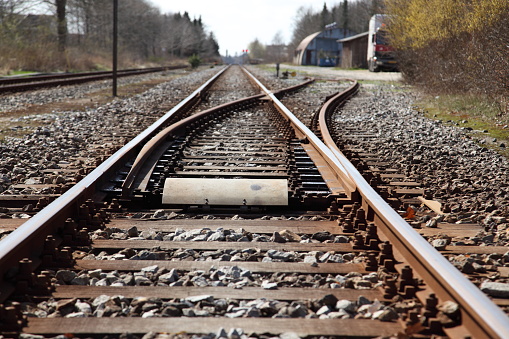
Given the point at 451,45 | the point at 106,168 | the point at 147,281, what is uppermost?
the point at 451,45

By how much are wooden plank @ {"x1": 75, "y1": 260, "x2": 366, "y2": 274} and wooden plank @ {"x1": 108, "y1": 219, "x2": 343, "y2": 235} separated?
59 cm

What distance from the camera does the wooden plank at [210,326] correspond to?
84.6 inches

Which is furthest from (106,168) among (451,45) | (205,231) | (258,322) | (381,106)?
(451,45)

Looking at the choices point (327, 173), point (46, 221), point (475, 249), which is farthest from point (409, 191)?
point (46, 221)

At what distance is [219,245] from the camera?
10.5 ft

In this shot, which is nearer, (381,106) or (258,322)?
(258,322)

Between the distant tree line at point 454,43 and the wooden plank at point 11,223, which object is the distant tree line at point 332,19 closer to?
the distant tree line at point 454,43

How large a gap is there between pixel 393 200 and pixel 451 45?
1244 centimetres

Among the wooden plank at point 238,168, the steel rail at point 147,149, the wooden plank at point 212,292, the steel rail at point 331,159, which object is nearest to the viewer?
the wooden plank at point 212,292

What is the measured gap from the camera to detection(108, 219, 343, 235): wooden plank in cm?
352

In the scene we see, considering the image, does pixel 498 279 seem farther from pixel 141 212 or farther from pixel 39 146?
pixel 39 146

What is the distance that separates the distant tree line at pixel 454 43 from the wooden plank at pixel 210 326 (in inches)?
340

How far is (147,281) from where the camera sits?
8.80ft

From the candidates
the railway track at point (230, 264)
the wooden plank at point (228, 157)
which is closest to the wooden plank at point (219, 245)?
the railway track at point (230, 264)
